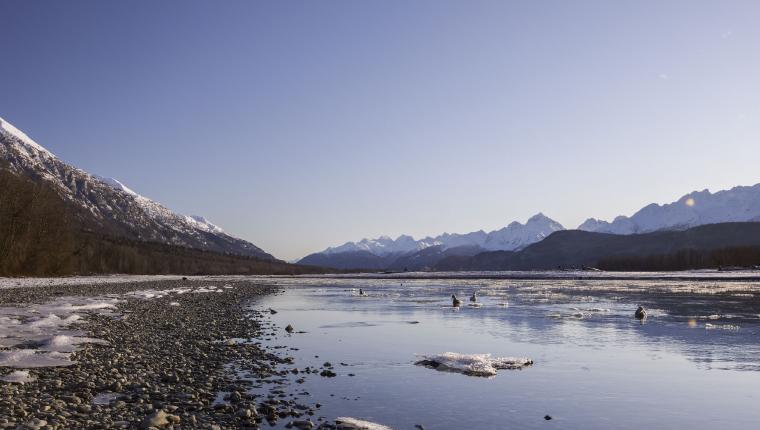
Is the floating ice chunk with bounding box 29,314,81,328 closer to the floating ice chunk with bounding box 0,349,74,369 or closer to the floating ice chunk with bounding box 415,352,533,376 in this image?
the floating ice chunk with bounding box 0,349,74,369

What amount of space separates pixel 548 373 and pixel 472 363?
2571 mm

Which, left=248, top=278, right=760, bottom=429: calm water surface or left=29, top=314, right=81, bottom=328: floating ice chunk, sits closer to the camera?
left=248, top=278, right=760, bottom=429: calm water surface

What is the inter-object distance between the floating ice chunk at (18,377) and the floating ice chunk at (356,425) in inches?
348

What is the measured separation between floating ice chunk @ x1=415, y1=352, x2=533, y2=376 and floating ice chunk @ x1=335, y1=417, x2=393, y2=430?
7241 millimetres

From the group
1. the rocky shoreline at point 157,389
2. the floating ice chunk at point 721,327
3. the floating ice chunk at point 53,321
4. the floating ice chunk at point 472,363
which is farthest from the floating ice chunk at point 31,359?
the floating ice chunk at point 721,327

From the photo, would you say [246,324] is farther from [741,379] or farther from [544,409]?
[741,379]

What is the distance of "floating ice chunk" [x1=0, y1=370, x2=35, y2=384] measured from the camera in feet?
47.2

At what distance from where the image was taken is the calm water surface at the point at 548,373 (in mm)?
13172

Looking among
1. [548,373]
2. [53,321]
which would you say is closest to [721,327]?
[548,373]

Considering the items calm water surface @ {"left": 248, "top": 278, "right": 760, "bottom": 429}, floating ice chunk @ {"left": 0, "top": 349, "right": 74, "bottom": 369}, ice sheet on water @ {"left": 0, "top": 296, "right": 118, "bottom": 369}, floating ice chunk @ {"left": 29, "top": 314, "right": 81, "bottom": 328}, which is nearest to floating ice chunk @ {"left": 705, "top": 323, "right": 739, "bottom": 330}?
calm water surface @ {"left": 248, "top": 278, "right": 760, "bottom": 429}

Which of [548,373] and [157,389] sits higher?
[157,389]

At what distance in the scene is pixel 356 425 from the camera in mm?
11688

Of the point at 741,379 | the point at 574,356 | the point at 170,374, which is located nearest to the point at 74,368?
the point at 170,374

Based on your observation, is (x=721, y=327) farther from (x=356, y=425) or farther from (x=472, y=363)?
(x=356, y=425)
